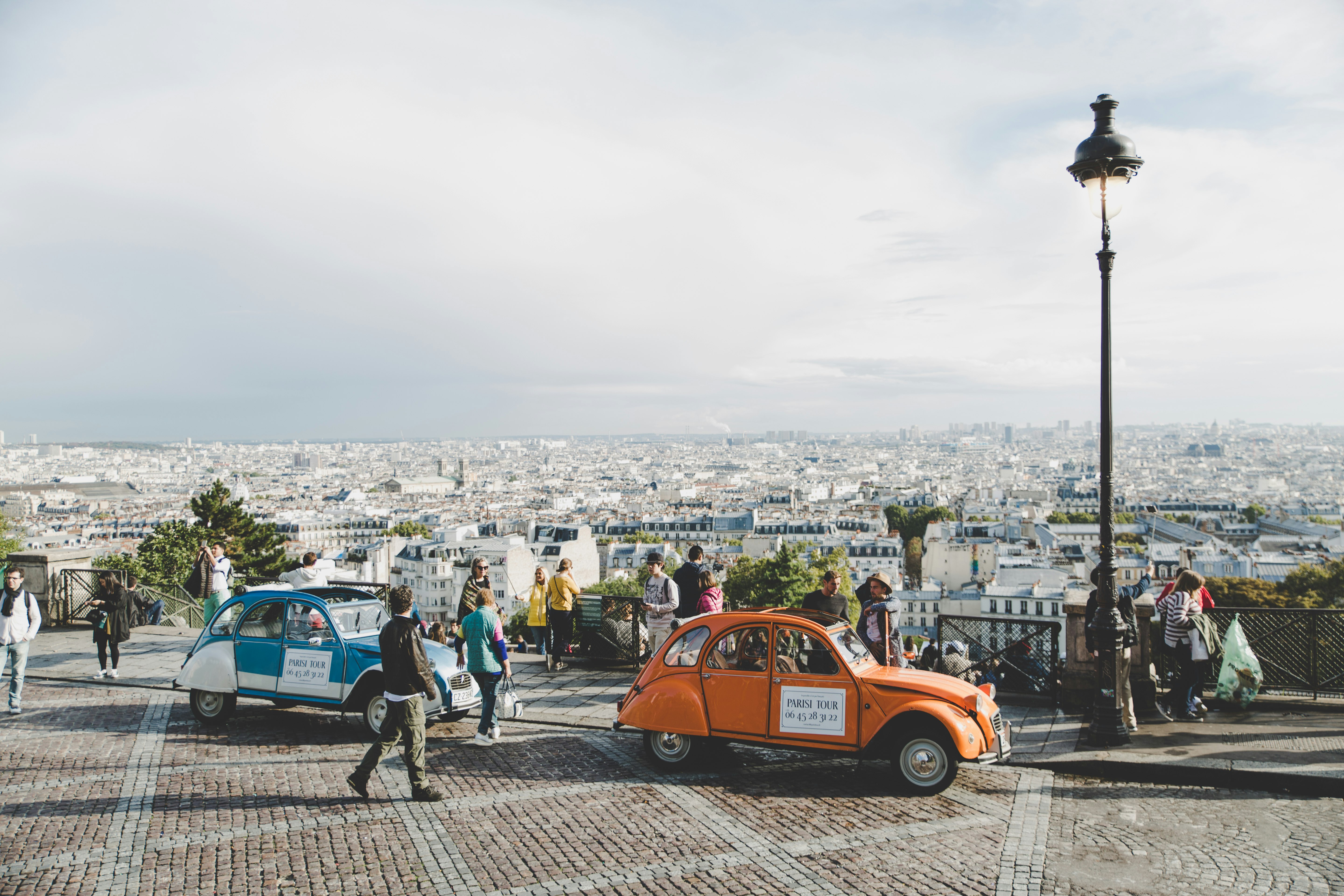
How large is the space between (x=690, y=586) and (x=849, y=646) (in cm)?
393

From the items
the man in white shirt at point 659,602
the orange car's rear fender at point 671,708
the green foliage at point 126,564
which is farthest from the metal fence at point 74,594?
the orange car's rear fender at point 671,708

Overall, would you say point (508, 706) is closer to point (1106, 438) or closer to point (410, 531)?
point (1106, 438)

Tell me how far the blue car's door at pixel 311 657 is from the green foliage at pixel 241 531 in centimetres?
2926

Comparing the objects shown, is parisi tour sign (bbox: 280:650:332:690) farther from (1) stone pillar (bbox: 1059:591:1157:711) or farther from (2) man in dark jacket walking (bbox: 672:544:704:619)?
(1) stone pillar (bbox: 1059:591:1157:711)

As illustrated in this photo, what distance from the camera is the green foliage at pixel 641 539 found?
12838 cm

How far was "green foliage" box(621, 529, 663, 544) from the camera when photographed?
12838 centimetres

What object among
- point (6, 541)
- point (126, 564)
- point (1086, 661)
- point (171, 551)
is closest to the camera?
point (1086, 661)

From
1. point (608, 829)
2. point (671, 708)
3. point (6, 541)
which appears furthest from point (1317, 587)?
point (6, 541)

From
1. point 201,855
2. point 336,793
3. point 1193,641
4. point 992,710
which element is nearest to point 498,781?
point 336,793

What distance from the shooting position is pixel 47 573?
18.3 m

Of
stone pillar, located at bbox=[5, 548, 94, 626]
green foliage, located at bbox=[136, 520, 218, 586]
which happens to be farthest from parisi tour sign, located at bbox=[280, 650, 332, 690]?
green foliage, located at bbox=[136, 520, 218, 586]

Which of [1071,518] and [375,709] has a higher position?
[375,709]

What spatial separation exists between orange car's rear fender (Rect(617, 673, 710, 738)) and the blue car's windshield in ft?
10.7

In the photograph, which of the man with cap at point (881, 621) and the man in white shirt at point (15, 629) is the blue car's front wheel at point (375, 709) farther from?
the man with cap at point (881, 621)
